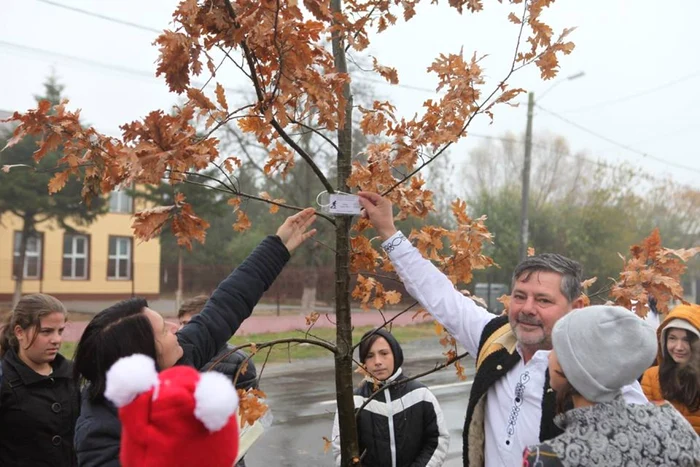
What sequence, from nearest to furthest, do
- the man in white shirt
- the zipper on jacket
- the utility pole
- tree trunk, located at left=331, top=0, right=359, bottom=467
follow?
the man in white shirt → tree trunk, located at left=331, top=0, right=359, bottom=467 → the zipper on jacket → the utility pole

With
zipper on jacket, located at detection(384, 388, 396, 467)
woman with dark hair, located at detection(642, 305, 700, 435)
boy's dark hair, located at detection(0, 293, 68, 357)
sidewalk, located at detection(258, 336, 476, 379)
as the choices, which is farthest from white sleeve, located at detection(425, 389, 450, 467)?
sidewalk, located at detection(258, 336, 476, 379)

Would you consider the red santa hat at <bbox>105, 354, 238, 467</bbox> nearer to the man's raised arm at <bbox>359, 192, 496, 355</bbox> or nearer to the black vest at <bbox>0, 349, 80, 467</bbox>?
the man's raised arm at <bbox>359, 192, 496, 355</bbox>

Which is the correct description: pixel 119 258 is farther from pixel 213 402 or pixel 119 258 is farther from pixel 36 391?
pixel 213 402

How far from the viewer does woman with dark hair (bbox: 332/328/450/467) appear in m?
3.51

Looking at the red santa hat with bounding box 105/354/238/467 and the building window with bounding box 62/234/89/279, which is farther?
the building window with bounding box 62/234/89/279

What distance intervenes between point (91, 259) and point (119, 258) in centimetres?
167

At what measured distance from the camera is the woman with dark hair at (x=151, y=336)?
6.41 feet

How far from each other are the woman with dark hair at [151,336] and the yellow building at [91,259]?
25.9m

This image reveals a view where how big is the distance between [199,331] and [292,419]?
746cm

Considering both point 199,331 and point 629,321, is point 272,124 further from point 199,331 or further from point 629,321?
point 629,321

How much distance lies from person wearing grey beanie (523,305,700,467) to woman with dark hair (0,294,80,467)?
2.41 m

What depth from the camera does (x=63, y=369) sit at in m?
Answer: 3.36

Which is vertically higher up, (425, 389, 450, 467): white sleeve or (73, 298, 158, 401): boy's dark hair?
(73, 298, 158, 401): boy's dark hair

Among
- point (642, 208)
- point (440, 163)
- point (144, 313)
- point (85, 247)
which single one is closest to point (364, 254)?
point (144, 313)
